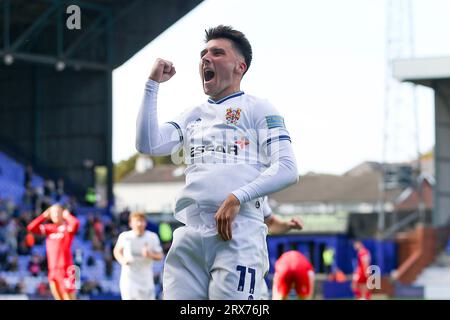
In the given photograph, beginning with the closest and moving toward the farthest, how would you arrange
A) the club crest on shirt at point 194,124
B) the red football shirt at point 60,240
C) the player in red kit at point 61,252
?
the club crest on shirt at point 194,124, the red football shirt at point 60,240, the player in red kit at point 61,252

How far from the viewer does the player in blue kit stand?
15.2 feet

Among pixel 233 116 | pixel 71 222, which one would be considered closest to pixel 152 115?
pixel 233 116

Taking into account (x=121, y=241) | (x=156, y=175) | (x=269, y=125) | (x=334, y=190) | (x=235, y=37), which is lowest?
(x=121, y=241)

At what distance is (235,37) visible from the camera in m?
4.91

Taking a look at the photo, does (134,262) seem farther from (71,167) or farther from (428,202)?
(428,202)

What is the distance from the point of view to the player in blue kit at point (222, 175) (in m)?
4.64

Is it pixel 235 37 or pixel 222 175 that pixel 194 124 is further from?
pixel 235 37

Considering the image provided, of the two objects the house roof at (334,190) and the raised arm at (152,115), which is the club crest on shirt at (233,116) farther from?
the house roof at (334,190)

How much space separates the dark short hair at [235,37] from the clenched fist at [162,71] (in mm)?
311

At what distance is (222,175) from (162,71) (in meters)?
0.50

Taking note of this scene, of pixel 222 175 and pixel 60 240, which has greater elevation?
pixel 60 240

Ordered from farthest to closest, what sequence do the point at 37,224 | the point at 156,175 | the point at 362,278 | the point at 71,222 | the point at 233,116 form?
the point at 156,175 < the point at 362,278 < the point at 71,222 < the point at 37,224 < the point at 233,116

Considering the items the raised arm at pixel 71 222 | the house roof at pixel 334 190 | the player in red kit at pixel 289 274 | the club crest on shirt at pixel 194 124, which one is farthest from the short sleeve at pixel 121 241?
the house roof at pixel 334 190

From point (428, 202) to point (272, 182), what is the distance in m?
64.6
